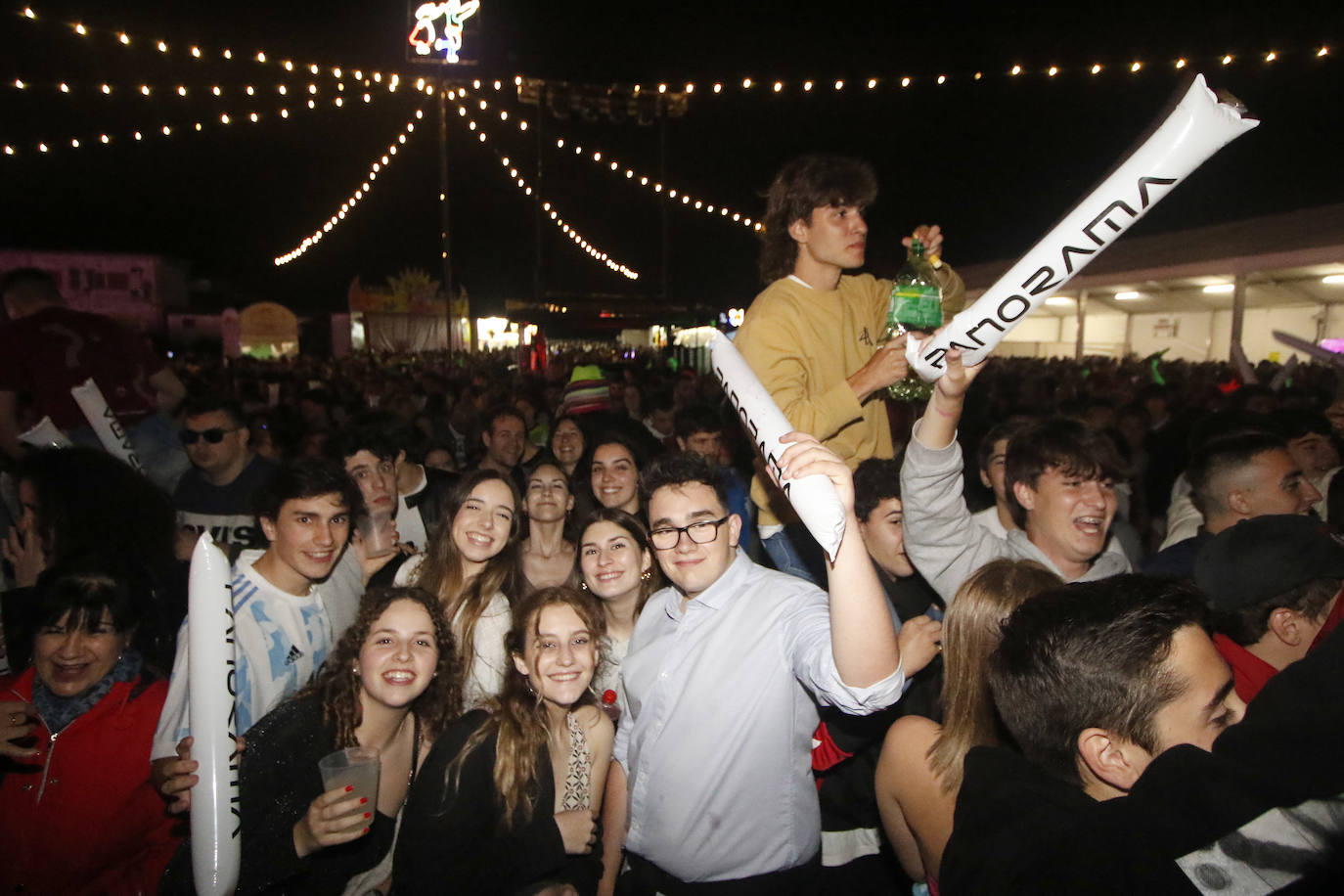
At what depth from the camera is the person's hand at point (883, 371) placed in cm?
225

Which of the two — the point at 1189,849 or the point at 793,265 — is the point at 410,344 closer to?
the point at 793,265

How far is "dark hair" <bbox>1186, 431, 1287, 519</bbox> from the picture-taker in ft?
10.3

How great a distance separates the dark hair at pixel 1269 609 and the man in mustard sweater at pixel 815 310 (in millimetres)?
1214

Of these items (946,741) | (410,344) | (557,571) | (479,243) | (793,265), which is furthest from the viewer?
(479,243)

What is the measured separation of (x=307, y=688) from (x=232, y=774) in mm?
584

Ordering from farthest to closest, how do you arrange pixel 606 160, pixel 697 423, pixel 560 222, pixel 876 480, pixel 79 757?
pixel 560 222
pixel 606 160
pixel 697 423
pixel 876 480
pixel 79 757

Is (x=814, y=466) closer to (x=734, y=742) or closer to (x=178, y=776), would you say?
(x=734, y=742)

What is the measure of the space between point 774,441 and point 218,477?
3.88 m

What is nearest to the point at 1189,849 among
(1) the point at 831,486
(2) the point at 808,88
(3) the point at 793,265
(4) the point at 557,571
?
(1) the point at 831,486

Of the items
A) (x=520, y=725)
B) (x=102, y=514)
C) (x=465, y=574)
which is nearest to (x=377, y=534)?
(x=465, y=574)

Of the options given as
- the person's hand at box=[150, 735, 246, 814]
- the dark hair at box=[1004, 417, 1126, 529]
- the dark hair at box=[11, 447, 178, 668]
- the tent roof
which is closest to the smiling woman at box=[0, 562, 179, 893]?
the person's hand at box=[150, 735, 246, 814]

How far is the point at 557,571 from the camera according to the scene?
3.82 metres

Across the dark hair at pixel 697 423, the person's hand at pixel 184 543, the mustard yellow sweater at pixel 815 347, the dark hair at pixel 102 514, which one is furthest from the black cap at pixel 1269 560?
the person's hand at pixel 184 543

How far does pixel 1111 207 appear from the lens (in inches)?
62.4
